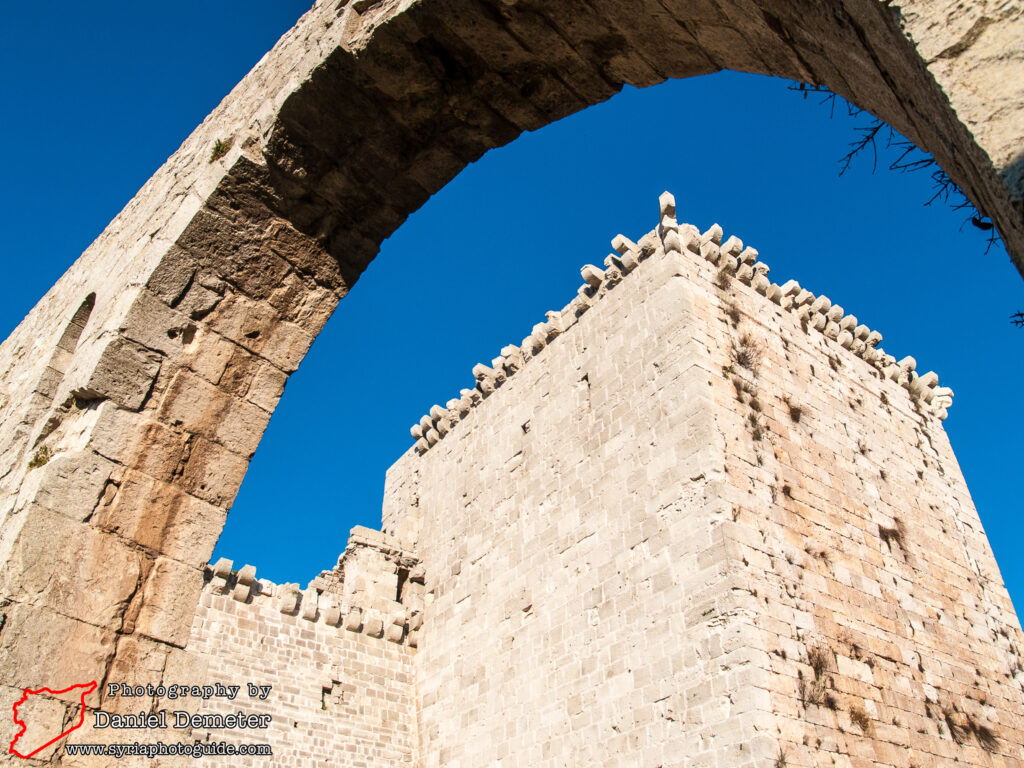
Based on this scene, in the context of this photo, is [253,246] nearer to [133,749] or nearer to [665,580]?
[133,749]

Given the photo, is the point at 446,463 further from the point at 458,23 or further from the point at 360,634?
the point at 458,23

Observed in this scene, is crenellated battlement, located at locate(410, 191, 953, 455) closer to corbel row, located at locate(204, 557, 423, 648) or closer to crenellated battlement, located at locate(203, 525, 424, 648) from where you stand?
crenellated battlement, located at locate(203, 525, 424, 648)

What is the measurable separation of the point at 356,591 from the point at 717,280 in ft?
22.7

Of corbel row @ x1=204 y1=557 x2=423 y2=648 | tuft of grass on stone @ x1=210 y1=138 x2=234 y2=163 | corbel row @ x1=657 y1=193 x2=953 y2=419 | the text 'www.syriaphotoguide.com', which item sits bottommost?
the text 'www.syriaphotoguide.com'

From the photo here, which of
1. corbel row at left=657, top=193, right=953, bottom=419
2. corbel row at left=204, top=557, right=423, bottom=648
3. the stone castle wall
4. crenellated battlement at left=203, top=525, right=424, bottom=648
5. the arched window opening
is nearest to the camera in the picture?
the arched window opening

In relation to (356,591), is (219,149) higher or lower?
lower

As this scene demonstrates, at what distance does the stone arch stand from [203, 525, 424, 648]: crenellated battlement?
655 centimetres

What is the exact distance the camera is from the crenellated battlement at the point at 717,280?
954cm

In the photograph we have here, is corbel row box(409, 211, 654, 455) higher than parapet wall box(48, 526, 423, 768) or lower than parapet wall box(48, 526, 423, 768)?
higher

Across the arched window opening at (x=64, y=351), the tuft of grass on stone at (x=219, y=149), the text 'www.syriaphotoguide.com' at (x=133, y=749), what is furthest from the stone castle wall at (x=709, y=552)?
the arched window opening at (x=64, y=351)

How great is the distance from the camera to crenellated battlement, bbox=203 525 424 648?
10.4m

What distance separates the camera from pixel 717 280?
9.48 metres

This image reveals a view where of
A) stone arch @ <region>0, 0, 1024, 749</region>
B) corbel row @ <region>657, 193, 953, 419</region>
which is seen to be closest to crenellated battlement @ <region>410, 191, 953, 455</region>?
corbel row @ <region>657, 193, 953, 419</region>

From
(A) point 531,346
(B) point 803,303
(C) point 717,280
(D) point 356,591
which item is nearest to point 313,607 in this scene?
(D) point 356,591
